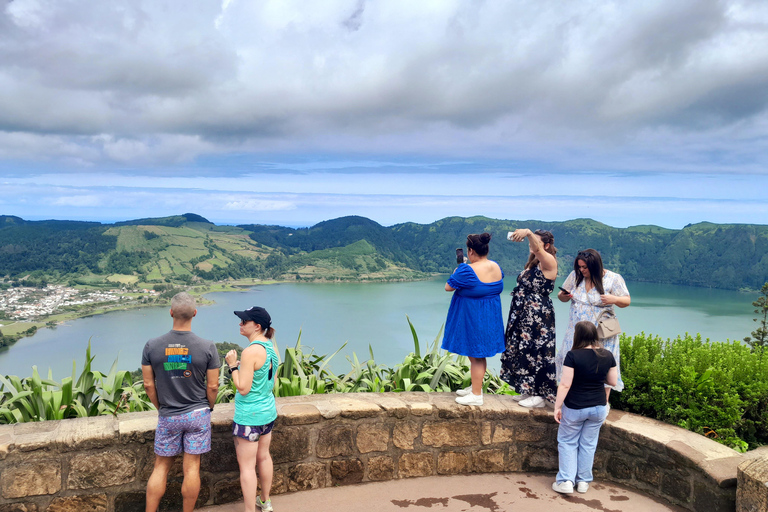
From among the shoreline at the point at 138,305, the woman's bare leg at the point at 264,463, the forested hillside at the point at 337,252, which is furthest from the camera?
the forested hillside at the point at 337,252

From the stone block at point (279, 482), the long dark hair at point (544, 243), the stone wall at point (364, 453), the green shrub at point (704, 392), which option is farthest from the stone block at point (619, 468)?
the stone block at point (279, 482)

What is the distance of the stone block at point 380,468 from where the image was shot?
2.98 metres

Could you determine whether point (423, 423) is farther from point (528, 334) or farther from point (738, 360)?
point (738, 360)

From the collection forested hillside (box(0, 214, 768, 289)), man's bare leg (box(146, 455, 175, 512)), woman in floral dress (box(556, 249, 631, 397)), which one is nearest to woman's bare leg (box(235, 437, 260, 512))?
man's bare leg (box(146, 455, 175, 512))

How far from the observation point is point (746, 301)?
77750 millimetres

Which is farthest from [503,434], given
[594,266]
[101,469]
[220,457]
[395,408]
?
[101,469]

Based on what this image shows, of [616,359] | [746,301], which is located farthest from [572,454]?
[746,301]

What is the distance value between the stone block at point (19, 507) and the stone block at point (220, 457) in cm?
79

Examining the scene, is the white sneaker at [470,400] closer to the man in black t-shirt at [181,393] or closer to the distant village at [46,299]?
the man in black t-shirt at [181,393]

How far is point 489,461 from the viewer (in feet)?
10.4

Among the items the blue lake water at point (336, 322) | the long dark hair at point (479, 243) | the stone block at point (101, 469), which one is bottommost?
the blue lake water at point (336, 322)

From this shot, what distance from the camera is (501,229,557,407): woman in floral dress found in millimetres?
3291

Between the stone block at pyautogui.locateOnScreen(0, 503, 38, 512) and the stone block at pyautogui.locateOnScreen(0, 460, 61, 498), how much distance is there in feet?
0.16

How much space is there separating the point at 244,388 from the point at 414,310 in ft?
196
